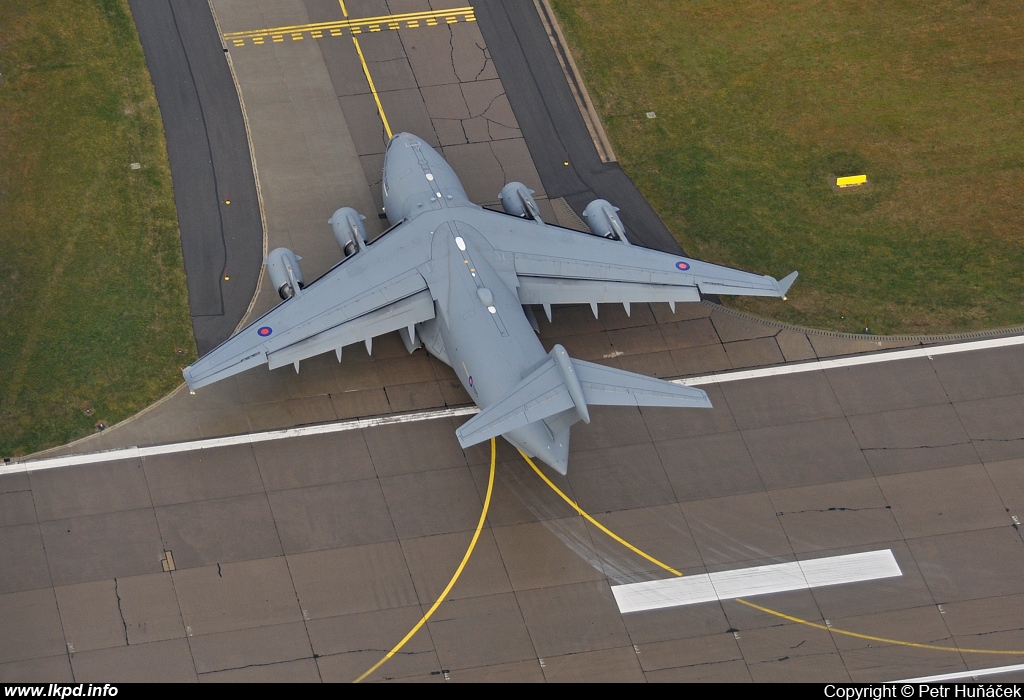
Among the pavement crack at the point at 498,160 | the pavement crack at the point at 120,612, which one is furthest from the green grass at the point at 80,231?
the pavement crack at the point at 498,160

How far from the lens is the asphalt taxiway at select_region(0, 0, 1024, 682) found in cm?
4391

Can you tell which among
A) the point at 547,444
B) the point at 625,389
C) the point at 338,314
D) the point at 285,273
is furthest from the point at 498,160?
the point at 625,389

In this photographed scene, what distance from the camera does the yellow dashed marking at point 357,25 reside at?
210 ft

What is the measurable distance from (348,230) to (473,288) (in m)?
8.13

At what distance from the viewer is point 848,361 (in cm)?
5394

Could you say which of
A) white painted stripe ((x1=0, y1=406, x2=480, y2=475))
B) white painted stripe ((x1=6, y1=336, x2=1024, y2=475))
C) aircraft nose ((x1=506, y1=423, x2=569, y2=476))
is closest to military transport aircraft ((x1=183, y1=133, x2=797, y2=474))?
aircraft nose ((x1=506, y1=423, x2=569, y2=476))

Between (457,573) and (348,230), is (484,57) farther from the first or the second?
(457,573)

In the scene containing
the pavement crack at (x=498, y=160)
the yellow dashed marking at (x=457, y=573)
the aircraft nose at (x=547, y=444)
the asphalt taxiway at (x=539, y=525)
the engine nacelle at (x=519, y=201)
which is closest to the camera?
the yellow dashed marking at (x=457, y=573)

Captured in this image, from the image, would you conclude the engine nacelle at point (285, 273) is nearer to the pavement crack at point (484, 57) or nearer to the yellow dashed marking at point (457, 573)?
the yellow dashed marking at point (457, 573)

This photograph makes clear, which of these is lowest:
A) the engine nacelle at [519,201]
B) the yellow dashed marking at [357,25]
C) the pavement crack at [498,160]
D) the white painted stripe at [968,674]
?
the white painted stripe at [968,674]

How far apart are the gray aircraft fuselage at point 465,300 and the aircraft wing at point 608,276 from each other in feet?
5.12

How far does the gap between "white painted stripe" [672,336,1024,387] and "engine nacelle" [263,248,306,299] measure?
733 inches

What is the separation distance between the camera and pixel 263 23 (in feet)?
212

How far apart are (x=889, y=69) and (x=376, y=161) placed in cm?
3226
